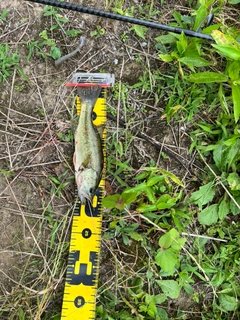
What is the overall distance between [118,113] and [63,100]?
0.48m

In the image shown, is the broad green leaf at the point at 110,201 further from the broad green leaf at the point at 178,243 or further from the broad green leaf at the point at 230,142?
the broad green leaf at the point at 230,142

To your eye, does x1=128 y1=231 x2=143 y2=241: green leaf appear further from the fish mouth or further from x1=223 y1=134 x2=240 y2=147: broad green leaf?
x1=223 y1=134 x2=240 y2=147: broad green leaf

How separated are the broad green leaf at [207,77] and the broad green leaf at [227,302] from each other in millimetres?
1822

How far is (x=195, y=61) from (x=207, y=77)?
0.59ft

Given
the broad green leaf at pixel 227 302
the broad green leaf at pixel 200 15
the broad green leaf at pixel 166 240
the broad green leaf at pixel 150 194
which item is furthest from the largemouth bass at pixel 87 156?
the broad green leaf at pixel 227 302

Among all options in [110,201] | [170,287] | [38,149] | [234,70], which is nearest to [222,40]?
[234,70]

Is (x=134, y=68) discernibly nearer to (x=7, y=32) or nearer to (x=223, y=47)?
(x=223, y=47)

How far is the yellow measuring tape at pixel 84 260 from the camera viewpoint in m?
2.86

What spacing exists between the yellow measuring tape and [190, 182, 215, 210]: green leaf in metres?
0.79

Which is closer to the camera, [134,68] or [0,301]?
[0,301]

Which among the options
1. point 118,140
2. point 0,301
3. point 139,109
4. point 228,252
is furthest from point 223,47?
point 0,301

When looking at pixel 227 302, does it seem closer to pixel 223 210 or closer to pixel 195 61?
pixel 223 210

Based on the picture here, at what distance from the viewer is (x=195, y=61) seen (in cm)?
292

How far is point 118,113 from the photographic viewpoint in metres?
3.04
